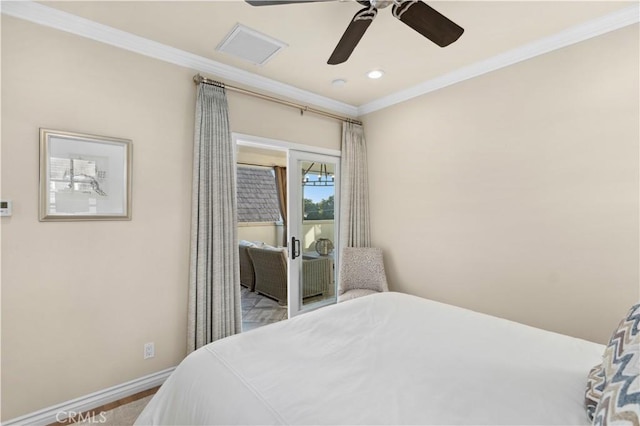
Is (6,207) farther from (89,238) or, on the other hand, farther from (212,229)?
(212,229)

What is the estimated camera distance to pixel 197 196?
8.23 ft

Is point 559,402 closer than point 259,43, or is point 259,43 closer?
point 559,402

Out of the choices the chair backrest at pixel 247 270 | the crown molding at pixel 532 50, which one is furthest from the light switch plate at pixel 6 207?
the crown molding at pixel 532 50

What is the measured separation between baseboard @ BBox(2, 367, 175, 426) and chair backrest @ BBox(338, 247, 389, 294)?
1934 millimetres

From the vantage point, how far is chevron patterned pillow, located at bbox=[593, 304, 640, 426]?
Result: 2.12ft

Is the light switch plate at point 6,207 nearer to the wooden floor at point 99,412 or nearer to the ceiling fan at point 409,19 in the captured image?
the wooden floor at point 99,412

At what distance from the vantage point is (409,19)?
1.64 meters

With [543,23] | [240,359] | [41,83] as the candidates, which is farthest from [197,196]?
[543,23]

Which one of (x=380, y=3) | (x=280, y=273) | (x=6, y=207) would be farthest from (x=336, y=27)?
(x=280, y=273)

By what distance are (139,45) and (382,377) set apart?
282 centimetres

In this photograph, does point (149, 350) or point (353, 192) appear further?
point (353, 192)

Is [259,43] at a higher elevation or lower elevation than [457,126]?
higher

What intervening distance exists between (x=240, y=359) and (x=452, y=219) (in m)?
2.46

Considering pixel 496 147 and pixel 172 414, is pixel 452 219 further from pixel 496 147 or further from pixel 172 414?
pixel 172 414
